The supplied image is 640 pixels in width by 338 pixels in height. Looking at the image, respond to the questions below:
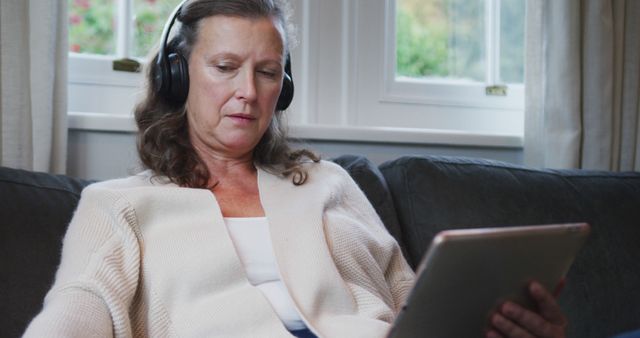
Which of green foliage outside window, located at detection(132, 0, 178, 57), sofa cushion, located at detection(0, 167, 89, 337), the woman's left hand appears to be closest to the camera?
the woman's left hand

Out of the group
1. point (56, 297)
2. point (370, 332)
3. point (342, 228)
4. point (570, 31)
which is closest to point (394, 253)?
point (342, 228)

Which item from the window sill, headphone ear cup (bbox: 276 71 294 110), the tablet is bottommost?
the tablet

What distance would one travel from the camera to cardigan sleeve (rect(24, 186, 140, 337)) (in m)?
1.11

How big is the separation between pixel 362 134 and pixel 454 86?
55 centimetres

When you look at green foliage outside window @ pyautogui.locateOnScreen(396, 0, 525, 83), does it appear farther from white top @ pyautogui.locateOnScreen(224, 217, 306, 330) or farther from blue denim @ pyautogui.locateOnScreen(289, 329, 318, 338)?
blue denim @ pyautogui.locateOnScreen(289, 329, 318, 338)

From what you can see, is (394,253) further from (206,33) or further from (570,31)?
(570,31)

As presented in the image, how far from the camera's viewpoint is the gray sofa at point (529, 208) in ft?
5.75

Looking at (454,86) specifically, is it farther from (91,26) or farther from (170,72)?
(170,72)

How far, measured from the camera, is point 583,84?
90.0 inches

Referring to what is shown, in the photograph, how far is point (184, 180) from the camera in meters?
1.43

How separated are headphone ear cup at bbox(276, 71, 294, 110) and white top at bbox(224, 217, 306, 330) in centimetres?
30

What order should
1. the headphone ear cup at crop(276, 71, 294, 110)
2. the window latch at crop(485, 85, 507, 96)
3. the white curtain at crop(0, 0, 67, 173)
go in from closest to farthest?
the headphone ear cup at crop(276, 71, 294, 110), the white curtain at crop(0, 0, 67, 173), the window latch at crop(485, 85, 507, 96)

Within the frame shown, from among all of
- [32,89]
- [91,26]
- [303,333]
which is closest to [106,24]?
[91,26]

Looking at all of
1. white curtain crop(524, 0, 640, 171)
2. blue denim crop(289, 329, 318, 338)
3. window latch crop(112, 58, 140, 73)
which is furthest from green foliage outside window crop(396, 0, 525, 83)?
blue denim crop(289, 329, 318, 338)
